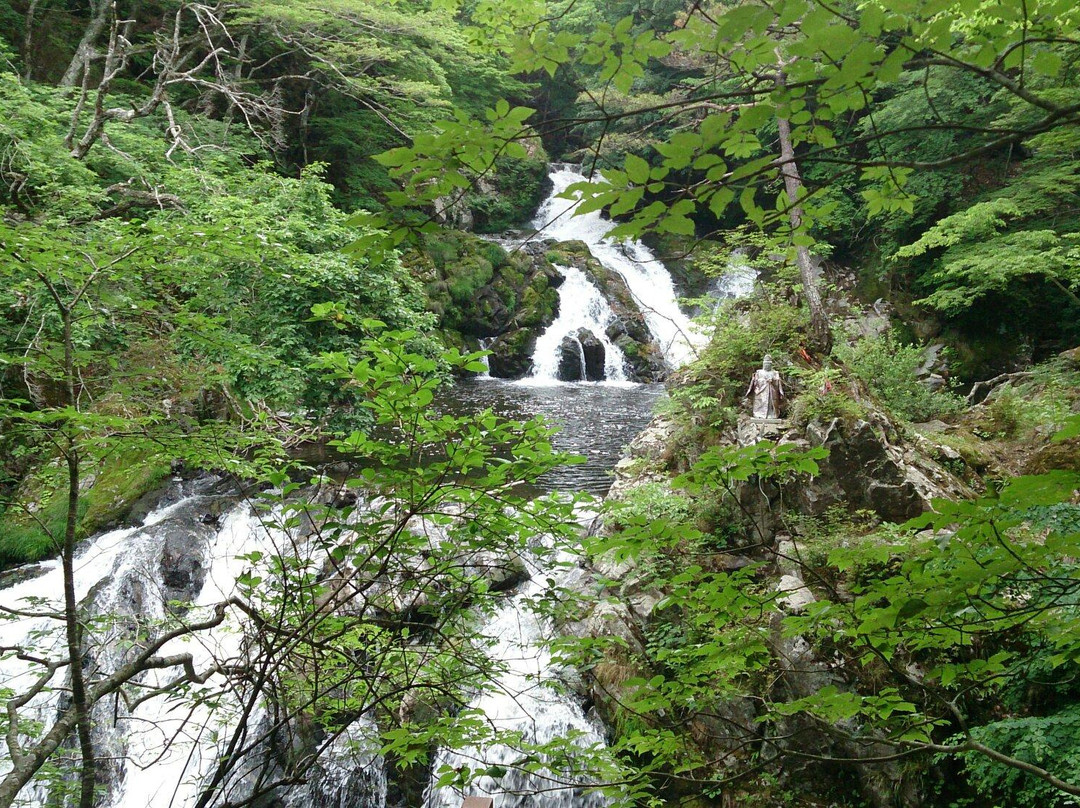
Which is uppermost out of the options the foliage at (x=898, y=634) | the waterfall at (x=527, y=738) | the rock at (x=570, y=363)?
the rock at (x=570, y=363)

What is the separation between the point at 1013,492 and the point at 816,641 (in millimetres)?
3532

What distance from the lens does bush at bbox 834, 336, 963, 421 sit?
834cm

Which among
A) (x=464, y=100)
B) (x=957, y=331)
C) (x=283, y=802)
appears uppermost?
(x=464, y=100)

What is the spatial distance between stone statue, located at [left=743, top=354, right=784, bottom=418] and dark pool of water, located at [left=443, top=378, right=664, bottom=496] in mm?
Answer: 2714

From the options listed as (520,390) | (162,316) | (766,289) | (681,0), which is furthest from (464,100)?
(162,316)

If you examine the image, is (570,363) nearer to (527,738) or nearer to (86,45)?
(86,45)

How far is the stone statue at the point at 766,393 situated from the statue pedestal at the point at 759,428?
21 cm

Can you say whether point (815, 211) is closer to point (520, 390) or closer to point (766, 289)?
point (766, 289)

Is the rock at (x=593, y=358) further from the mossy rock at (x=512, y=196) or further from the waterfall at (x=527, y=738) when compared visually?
the waterfall at (x=527, y=738)

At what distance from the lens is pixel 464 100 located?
71.3 feet

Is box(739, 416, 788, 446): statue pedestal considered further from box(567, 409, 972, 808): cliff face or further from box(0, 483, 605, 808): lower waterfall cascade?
box(0, 483, 605, 808): lower waterfall cascade

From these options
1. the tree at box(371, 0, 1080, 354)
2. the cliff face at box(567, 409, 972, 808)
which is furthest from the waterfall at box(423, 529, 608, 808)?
the tree at box(371, 0, 1080, 354)

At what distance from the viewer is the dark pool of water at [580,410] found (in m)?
9.90

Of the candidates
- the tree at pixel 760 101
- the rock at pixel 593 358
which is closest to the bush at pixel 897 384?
the tree at pixel 760 101
